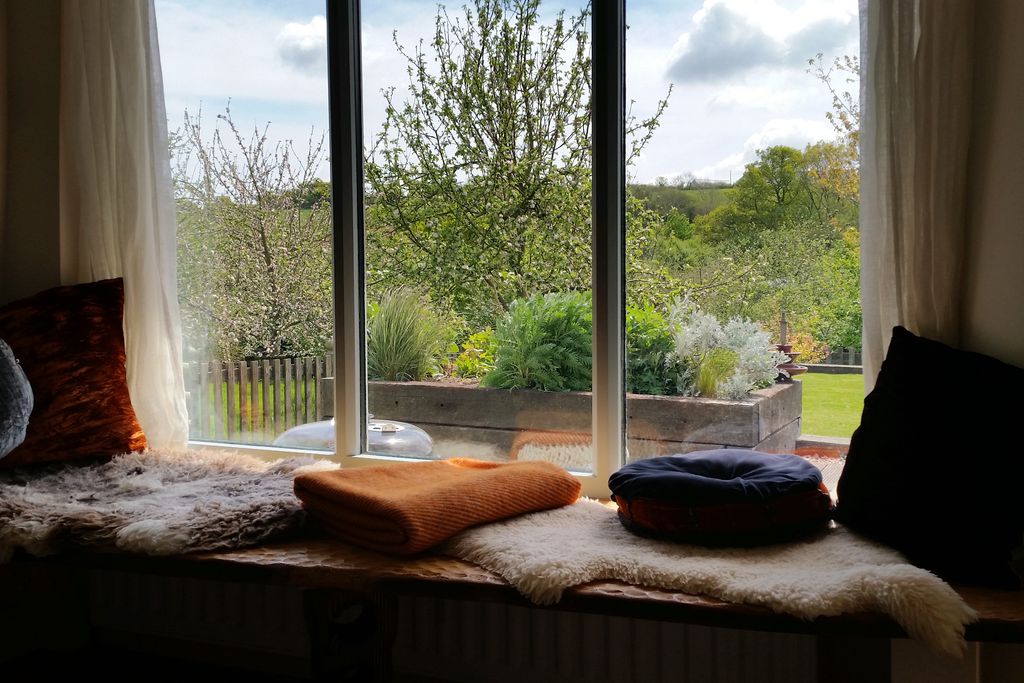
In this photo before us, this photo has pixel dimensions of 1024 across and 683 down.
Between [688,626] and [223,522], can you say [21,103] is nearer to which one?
[223,522]

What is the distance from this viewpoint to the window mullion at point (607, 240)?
206 centimetres

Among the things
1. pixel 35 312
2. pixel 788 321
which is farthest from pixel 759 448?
pixel 35 312

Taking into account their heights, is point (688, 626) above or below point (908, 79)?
below

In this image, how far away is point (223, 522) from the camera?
67.9 inches

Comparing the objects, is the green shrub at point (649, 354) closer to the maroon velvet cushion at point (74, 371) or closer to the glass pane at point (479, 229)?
the glass pane at point (479, 229)

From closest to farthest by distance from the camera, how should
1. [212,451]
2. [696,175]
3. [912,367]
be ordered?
[912,367]
[696,175]
[212,451]

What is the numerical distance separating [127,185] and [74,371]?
568 millimetres

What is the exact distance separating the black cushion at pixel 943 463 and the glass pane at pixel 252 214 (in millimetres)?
1527

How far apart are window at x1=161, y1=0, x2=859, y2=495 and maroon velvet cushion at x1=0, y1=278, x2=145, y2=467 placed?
13.2 inches

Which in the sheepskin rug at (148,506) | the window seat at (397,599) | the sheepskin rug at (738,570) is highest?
the sheepskin rug at (148,506)

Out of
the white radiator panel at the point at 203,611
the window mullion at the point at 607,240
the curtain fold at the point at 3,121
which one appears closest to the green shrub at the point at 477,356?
the window mullion at the point at 607,240

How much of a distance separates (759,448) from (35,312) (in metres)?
2.01

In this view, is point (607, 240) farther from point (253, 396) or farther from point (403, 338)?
point (253, 396)

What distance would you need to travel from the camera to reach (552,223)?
7.06 feet
